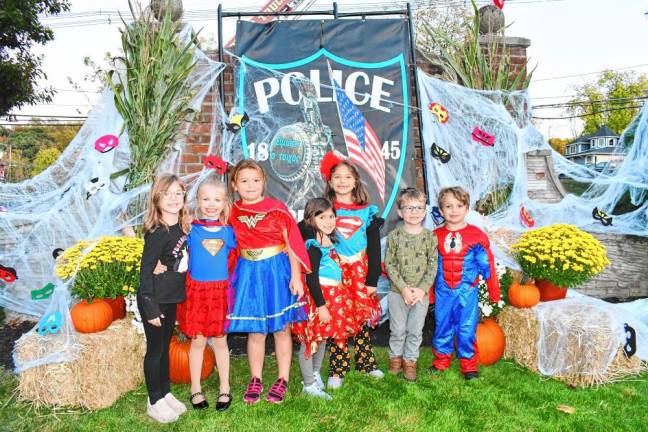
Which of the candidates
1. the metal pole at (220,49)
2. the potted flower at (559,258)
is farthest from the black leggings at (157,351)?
the potted flower at (559,258)

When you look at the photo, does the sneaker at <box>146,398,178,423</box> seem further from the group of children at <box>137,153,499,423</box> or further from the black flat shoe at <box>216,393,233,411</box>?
the black flat shoe at <box>216,393,233,411</box>

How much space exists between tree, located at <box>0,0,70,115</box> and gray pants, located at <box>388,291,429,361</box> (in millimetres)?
9247

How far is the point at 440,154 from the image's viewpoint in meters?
4.63

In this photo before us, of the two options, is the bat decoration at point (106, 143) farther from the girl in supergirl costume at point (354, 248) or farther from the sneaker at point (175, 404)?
the sneaker at point (175, 404)

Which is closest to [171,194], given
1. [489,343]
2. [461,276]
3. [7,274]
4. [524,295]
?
[7,274]

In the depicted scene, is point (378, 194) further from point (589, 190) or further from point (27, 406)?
point (27, 406)

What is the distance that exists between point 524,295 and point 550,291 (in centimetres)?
29

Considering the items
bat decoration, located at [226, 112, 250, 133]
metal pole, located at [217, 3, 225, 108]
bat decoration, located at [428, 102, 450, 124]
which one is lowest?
bat decoration, located at [226, 112, 250, 133]

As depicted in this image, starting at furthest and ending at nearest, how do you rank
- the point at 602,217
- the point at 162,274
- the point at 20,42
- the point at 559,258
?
the point at 20,42 < the point at 602,217 < the point at 559,258 < the point at 162,274

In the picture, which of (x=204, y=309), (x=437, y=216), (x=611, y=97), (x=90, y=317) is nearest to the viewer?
(x=204, y=309)

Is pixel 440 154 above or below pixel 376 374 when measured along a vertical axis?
above

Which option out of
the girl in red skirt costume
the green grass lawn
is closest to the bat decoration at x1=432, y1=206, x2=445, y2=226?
the green grass lawn

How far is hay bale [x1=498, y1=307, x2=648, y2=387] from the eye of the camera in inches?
132

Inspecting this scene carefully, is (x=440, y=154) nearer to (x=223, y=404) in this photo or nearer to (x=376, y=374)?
(x=376, y=374)
